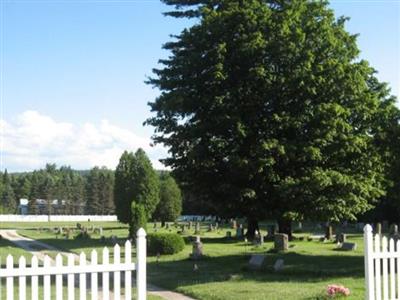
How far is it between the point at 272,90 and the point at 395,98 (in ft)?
36.5

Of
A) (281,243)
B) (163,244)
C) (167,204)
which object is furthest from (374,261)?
(167,204)

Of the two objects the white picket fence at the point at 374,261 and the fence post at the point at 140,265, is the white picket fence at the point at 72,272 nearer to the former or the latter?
the fence post at the point at 140,265

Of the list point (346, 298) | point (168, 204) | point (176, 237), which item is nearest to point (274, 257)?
point (176, 237)

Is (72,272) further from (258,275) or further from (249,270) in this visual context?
(249,270)

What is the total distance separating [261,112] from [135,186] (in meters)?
30.5

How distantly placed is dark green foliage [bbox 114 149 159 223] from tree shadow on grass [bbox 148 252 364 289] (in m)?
33.0

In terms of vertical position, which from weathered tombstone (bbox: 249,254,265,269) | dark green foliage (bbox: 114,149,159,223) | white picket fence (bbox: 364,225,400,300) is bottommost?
weathered tombstone (bbox: 249,254,265,269)

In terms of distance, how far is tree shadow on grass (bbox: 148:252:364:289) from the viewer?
1927cm

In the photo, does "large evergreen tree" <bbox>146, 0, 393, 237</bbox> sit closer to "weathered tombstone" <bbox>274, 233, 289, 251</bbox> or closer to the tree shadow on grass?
"weathered tombstone" <bbox>274, 233, 289, 251</bbox>

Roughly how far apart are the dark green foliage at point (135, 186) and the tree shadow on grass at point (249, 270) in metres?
33.0

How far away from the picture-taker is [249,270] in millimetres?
21469

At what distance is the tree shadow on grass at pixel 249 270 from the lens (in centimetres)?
1927

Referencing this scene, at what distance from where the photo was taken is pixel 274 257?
2511 centimetres

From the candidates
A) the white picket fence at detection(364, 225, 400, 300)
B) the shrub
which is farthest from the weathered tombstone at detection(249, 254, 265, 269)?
the white picket fence at detection(364, 225, 400, 300)
